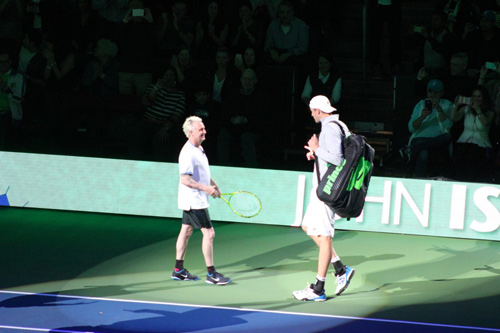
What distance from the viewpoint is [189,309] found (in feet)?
25.2

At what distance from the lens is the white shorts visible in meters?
8.06

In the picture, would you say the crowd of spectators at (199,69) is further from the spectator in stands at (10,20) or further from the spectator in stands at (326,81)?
the spectator in stands at (10,20)

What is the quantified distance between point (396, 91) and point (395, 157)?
1.15 m

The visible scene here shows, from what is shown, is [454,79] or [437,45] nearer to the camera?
[454,79]

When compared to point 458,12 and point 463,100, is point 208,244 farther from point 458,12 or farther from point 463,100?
point 458,12

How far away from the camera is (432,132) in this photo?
1263 centimetres

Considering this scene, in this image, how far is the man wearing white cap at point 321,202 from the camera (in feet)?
25.8

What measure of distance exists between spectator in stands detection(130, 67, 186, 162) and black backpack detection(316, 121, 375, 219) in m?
5.68

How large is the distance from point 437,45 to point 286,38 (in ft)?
8.34

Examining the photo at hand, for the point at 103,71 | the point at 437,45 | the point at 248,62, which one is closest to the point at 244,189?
the point at 248,62

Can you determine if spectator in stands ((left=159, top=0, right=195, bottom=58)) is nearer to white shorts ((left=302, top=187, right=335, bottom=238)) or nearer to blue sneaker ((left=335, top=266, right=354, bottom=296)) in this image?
white shorts ((left=302, top=187, right=335, bottom=238))

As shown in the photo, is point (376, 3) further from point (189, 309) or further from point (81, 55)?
point (189, 309)

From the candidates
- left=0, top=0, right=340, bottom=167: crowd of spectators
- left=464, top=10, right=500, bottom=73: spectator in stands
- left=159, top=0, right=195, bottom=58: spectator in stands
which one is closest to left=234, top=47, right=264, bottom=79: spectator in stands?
left=0, top=0, right=340, bottom=167: crowd of spectators

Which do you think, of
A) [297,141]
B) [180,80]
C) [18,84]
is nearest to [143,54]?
[180,80]
